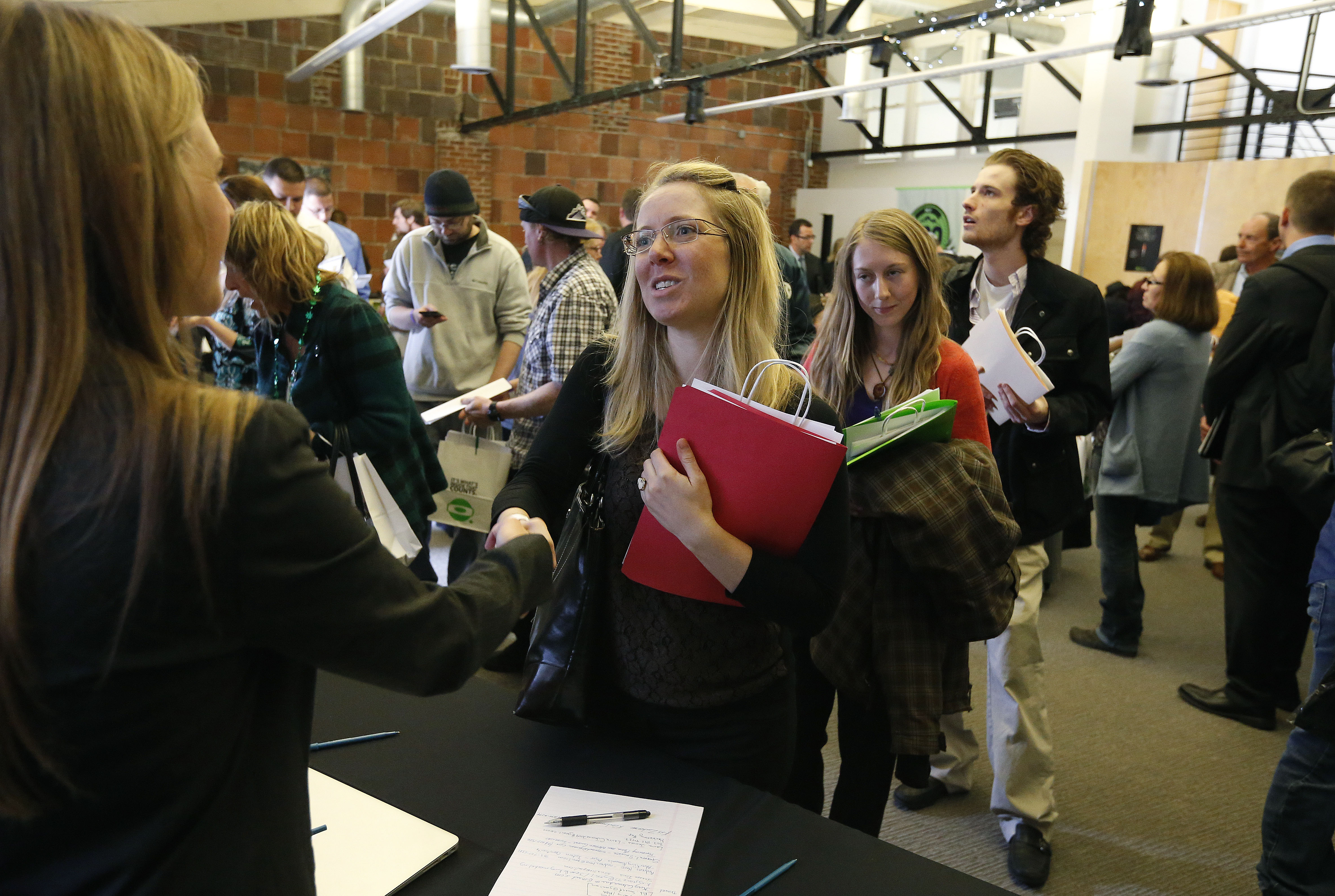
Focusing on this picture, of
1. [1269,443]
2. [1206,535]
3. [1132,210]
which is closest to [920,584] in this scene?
[1269,443]

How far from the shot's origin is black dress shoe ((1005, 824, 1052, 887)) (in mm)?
2242

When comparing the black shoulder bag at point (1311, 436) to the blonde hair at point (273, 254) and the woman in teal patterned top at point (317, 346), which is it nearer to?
the woman in teal patterned top at point (317, 346)

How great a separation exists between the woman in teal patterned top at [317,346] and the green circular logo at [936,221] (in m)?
8.83

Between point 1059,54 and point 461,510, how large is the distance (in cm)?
480

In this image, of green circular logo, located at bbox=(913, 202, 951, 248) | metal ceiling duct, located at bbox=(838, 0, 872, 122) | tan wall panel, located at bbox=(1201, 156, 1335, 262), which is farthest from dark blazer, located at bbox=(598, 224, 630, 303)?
green circular logo, located at bbox=(913, 202, 951, 248)

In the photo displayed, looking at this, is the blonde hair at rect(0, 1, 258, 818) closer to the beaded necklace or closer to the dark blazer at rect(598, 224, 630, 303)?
the beaded necklace

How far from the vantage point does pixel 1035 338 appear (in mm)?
2170

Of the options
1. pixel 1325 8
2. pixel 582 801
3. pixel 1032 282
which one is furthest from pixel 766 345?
pixel 1325 8

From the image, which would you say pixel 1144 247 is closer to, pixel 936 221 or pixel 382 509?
pixel 936 221

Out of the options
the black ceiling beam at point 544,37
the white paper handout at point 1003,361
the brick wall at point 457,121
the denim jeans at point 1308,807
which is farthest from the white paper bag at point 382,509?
the brick wall at point 457,121

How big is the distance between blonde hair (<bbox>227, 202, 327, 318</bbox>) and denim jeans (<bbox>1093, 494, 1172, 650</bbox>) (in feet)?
10.1

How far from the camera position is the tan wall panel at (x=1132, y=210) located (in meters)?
8.16

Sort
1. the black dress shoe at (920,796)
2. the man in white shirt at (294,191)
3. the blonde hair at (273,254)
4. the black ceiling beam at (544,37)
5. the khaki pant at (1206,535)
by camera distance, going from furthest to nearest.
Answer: the black ceiling beam at (544,37), the man in white shirt at (294,191), the khaki pant at (1206,535), the black dress shoe at (920,796), the blonde hair at (273,254)

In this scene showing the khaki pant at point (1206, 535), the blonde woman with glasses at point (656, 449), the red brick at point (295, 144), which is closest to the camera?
the blonde woman with glasses at point (656, 449)
